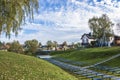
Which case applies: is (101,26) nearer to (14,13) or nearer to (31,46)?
(31,46)

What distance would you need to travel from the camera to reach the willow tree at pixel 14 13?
22203 millimetres

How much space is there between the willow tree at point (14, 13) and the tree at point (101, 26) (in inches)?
3499

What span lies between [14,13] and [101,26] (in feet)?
301

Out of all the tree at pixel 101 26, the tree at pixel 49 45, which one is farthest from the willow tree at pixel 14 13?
the tree at pixel 49 45

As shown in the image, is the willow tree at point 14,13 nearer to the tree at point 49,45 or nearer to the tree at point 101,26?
the tree at point 101,26

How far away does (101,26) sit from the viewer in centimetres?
11269

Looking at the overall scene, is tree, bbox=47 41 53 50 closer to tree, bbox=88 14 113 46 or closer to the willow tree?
tree, bbox=88 14 113 46

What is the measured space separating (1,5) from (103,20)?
92.5 m

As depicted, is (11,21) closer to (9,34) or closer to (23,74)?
(9,34)

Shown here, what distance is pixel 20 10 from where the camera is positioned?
2331 cm

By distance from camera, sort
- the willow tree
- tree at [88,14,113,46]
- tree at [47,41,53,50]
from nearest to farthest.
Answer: the willow tree → tree at [88,14,113,46] → tree at [47,41,53,50]

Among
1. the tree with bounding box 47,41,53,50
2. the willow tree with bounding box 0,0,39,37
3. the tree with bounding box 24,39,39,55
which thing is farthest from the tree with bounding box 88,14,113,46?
the willow tree with bounding box 0,0,39,37

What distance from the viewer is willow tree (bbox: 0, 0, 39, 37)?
2220cm

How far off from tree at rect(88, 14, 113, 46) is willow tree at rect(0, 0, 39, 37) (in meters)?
88.9
